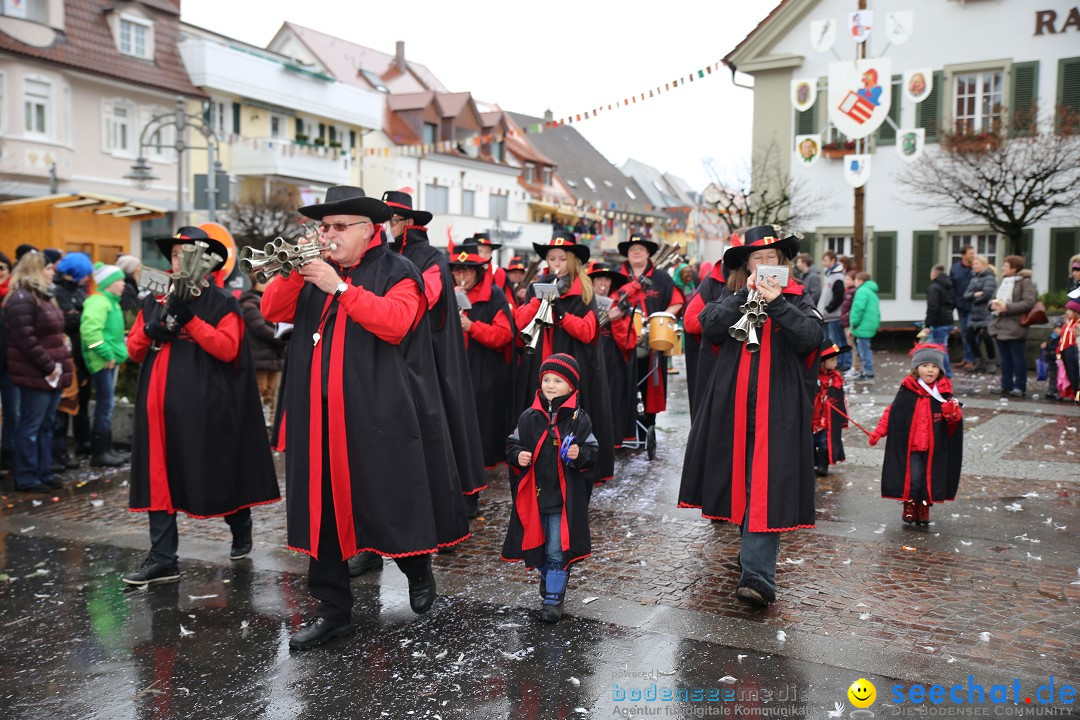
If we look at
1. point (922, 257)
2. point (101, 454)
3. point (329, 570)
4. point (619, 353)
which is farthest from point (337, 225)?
point (922, 257)

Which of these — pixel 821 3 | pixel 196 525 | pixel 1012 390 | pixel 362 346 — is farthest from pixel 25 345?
pixel 821 3

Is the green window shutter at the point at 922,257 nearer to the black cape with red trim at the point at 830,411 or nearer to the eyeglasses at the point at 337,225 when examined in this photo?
the black cape with red trim at the point at 830,411

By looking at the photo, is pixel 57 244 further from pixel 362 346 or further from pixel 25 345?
pixel 362 346

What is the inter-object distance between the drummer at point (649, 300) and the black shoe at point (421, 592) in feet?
15.6

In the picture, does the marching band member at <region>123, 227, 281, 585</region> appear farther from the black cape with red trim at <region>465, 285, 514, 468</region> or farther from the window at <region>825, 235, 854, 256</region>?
the window at <region>825, 235, 854, 256</region>

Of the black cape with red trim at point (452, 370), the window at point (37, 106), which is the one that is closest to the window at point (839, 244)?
the black cape with red trim at point (452, 370)

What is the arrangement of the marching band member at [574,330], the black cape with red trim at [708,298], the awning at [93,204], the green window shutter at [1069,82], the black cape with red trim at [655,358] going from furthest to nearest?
the green window shutter at [1069,82] < the awning at [93,204] < the black cape with red trim at [655,358] < the marching band member at [574,330] < the black cape with red trim at [708,298]

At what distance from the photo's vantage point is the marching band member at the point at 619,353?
8.81 m

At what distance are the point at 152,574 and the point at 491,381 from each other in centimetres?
311

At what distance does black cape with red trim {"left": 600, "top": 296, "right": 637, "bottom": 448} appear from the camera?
8.88m

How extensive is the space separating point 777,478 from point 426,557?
1855 mm

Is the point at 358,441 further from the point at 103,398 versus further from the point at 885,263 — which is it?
the point at 885,263

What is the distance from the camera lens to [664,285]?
987 centimetres

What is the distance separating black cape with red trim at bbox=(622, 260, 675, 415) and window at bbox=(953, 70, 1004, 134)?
15.6 m
